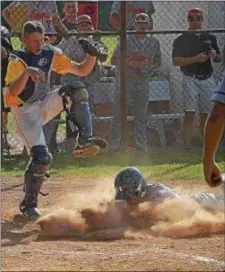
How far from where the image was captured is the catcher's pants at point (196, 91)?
12477mm

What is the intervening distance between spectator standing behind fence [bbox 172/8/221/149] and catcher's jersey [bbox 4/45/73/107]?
4280 mm

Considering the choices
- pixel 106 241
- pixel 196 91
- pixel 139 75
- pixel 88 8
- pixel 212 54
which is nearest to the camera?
pixel 106 241

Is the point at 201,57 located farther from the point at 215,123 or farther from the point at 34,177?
the point at 215,123

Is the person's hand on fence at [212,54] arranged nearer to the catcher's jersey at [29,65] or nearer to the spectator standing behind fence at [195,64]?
the spectator standing behind fence at [195,64]

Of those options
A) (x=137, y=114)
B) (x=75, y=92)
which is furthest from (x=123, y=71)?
(x=75, y=92)

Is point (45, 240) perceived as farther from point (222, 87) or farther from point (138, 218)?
point (222, 87)

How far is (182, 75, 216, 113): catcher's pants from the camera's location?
1248 cm

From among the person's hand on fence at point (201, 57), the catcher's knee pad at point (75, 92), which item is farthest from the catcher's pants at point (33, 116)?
the person's hand on fence at point (201, 57)

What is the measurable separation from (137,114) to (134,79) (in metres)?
0.54

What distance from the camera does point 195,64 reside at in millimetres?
12320

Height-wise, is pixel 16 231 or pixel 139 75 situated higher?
pixel 139 75

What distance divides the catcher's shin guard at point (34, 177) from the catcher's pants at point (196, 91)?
16.6 feet

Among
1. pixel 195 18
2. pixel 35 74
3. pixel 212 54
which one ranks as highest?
pixel 195 18

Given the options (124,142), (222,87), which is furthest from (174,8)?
(222,87)
